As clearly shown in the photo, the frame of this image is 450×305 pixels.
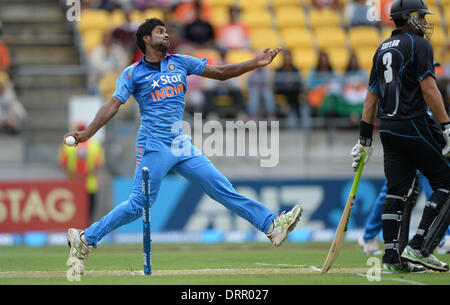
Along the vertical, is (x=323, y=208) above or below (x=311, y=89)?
below

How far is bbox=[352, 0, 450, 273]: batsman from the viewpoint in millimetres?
8242

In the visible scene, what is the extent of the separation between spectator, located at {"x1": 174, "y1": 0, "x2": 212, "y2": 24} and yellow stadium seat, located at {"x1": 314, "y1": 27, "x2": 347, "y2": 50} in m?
2.90

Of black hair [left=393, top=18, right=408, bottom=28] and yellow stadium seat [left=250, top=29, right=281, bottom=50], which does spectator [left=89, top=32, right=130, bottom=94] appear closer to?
yellow stadium seat [left=250, top=29, right=281, bottom=50]

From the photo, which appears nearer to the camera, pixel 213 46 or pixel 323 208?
pixel 323 208

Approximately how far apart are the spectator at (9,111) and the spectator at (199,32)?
14.0ft

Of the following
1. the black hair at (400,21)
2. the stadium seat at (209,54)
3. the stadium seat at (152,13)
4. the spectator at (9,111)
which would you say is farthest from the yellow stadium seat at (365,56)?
the black hair at (400,21)

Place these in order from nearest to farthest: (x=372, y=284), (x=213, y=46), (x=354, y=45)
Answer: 1. (x=372, y=284)
2. (x=213, y=46)
3. (x=354, y=45)

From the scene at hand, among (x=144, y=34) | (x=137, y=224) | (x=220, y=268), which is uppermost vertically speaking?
(x=144, y=34)

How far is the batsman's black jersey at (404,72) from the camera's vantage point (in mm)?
8219

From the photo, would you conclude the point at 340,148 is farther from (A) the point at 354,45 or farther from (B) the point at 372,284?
(B) the point at 372,284

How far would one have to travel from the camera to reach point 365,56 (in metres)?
20.0

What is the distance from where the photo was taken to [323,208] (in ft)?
54.3

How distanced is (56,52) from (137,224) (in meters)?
5.90
